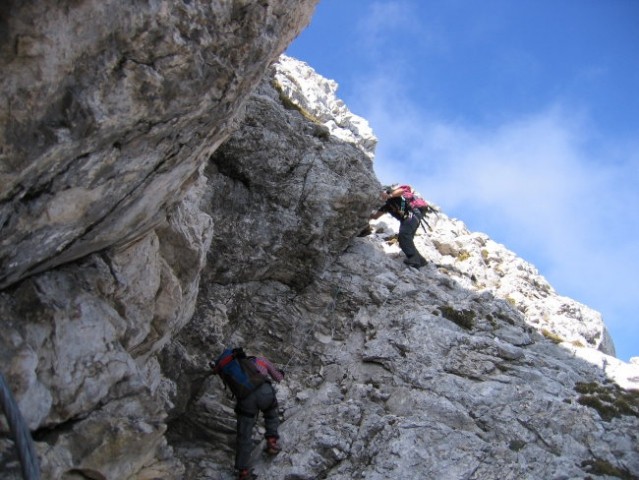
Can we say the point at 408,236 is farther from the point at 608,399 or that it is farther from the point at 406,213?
the point at 608,399

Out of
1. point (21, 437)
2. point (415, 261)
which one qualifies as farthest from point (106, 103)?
point (415, 261)

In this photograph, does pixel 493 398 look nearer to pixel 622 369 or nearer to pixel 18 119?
pixel 622 369

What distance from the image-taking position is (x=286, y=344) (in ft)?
56.1

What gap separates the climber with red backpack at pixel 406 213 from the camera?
21000 mm

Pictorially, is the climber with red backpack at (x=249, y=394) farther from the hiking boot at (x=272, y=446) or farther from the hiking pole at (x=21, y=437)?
the hiking pole at (x=21, y=437)

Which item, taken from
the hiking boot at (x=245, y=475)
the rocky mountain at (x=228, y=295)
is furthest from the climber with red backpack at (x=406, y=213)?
the hiking boot at (x=245, y=475)

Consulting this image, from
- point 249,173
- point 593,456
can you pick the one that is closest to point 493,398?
point 593,456

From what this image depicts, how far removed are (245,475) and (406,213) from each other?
39.5 feet

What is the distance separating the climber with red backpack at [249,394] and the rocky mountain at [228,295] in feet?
1.77

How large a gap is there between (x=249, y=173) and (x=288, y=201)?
→ 5.18 feet

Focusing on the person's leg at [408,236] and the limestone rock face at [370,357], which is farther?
the person's leg at [408,236]

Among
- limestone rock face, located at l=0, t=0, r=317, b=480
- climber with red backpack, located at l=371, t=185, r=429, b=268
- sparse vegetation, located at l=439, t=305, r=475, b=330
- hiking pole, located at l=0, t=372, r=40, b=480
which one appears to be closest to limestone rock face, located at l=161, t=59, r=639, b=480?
sparse vegetation, located at l=439, t=305, r=475, b=330

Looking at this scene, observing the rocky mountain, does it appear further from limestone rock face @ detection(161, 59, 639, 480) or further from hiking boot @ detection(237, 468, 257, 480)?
hiking boot @ detection(237, 468, 257, 480)

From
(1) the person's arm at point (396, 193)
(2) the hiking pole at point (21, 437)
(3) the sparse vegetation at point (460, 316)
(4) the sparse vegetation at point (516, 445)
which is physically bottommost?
(2) the hiking pole at point (21, 437)
